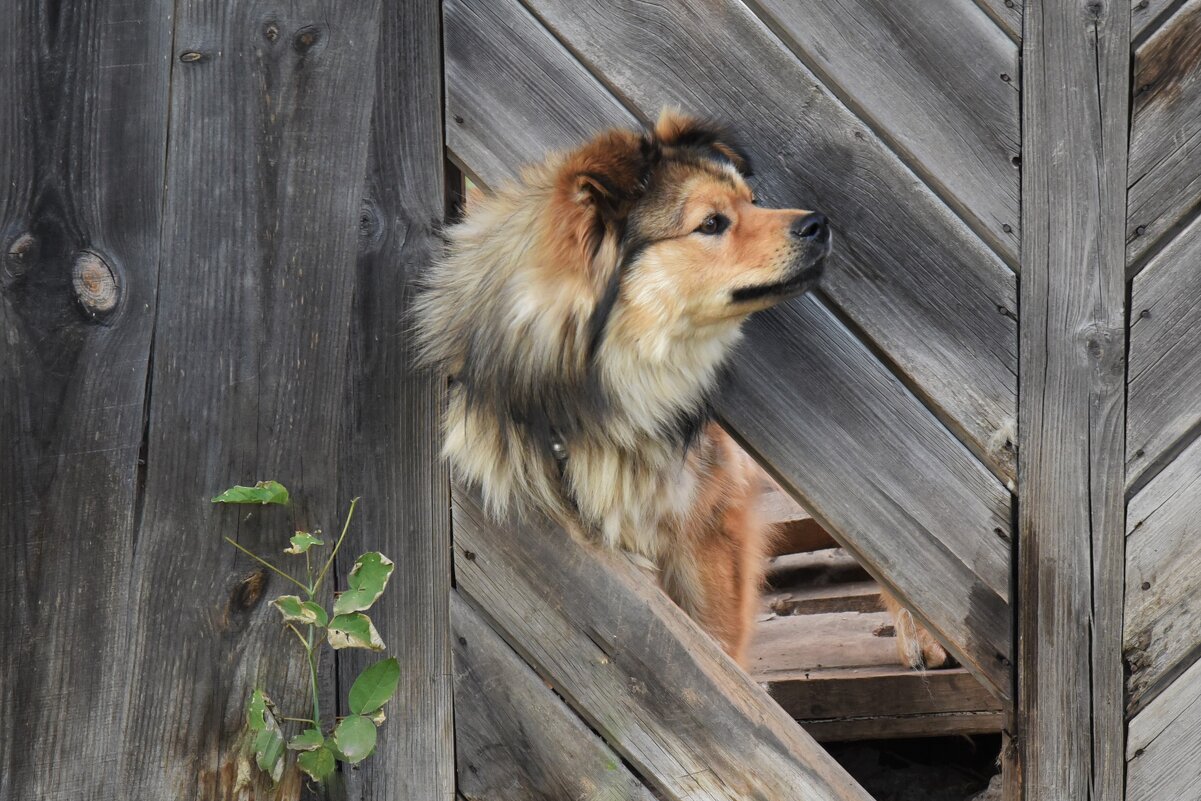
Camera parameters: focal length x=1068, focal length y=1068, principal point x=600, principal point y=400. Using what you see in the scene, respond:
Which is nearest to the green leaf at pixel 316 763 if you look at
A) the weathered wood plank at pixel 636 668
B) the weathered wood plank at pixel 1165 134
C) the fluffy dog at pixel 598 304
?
the weathered wood plank at pixel 636 668

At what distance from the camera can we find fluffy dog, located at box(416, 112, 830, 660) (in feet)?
7.85

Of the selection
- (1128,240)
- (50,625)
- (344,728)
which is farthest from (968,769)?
(50,625)

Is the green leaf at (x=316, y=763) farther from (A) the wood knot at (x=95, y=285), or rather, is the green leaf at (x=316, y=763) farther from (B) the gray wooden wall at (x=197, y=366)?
(A) the wood knot at (x=95, y=285)

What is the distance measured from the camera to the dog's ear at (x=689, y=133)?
8.00ft

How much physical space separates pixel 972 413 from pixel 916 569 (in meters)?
0.38

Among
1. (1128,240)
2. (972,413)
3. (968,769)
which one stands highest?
(1128,240)

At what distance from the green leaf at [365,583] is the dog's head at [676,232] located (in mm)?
692

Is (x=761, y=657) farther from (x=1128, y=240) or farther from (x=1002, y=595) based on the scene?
(x=1128, y=240)

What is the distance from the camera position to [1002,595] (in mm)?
2439

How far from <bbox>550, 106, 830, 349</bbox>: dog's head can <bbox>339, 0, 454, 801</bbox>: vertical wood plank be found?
354 mm

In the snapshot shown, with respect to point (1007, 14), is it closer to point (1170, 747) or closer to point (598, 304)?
point (598, 304)

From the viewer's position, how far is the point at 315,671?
2.24 metres

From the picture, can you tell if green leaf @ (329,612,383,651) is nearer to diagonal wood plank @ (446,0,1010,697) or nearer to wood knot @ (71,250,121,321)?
wood knot @ (71,250,121,321)

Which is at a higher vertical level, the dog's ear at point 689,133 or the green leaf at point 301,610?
the dog's ear at point 689,133
